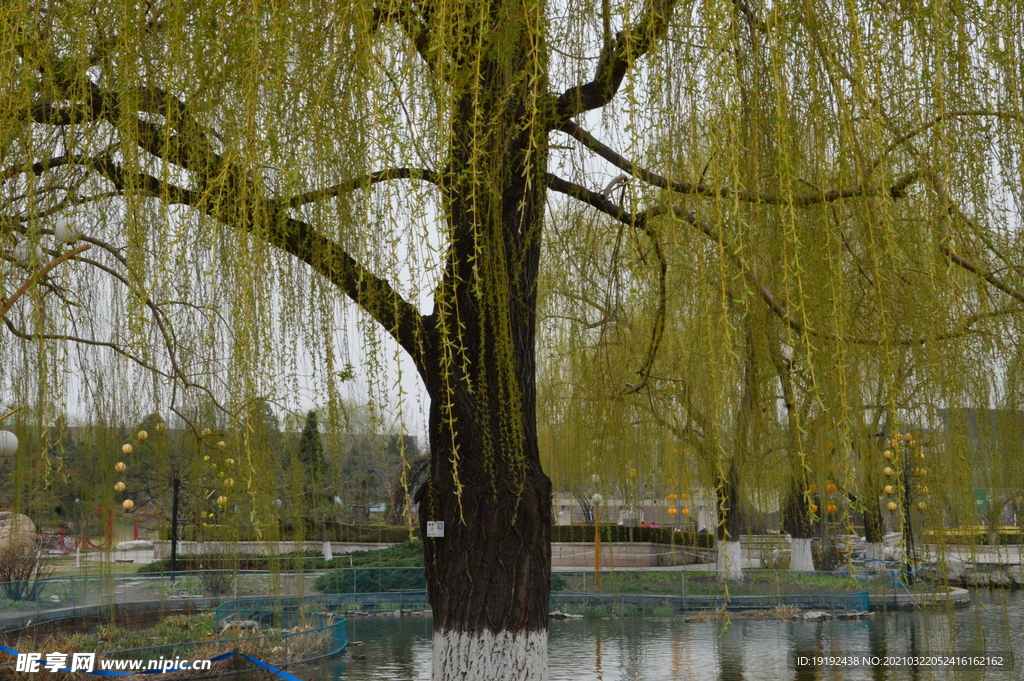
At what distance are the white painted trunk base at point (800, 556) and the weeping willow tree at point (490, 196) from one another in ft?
30.6

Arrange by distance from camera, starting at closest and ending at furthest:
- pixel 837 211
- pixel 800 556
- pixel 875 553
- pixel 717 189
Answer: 1. pixel 717 189
2. pixel 837 211
3. pixel 875 553
4. pixel 800 556

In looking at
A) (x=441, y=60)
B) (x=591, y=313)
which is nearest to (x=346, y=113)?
(x=441, y=60)

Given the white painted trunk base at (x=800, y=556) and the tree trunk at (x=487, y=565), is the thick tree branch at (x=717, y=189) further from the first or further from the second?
the white painted trunk base at (x=800, y=556)

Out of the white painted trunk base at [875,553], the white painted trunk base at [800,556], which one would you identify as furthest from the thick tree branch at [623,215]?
the white painted trunk base at [800,556]

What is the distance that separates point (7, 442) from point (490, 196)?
11.1 feet

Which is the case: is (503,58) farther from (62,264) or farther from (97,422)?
(97,422)

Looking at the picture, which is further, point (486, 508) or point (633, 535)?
point (633, 535)

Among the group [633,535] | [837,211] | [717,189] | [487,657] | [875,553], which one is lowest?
[633,535]

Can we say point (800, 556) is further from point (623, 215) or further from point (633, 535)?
point (623, 215)

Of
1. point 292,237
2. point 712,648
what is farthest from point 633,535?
point 292,237

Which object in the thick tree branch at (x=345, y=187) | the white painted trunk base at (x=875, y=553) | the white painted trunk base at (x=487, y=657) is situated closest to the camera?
the thick tree branch at (x=345, y=187)

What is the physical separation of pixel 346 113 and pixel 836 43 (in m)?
1.06

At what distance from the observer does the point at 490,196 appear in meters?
2.44

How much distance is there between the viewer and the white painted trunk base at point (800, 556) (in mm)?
11961
